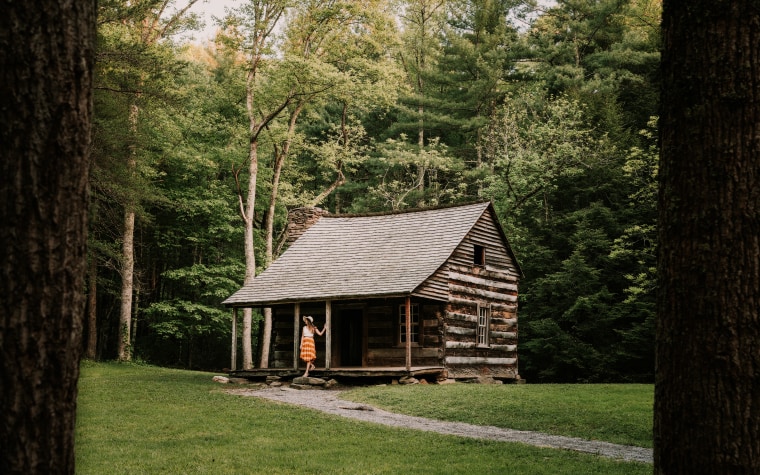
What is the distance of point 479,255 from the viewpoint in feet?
88.3

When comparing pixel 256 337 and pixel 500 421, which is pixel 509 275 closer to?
pixel 500 421

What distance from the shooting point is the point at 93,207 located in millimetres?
23125

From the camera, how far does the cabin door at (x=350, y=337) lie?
26234mm

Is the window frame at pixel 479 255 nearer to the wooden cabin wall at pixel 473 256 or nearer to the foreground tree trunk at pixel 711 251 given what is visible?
the wooden cabin wall at pixel 473 256

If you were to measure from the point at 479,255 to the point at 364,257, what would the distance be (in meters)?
4.19

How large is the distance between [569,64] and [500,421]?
29.6m

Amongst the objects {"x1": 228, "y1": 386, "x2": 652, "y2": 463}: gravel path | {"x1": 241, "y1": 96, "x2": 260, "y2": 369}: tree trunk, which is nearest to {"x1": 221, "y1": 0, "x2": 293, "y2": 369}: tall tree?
{"x1": 241, "y1": 96, "x2": 260, "y2": 369}: tree trunk

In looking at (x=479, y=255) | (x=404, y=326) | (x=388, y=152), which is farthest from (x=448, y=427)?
(x=388, y=152)

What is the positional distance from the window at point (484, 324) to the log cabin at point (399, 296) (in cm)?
3

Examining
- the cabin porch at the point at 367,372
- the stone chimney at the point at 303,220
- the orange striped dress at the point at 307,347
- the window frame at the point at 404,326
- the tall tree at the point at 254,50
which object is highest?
the tall tree at the point at 254,50

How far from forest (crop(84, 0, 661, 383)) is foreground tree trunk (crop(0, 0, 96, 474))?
55.8 ft

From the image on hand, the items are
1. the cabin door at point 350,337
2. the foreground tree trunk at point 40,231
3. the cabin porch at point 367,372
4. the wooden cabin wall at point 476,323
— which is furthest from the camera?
the cabin door at point 350,337

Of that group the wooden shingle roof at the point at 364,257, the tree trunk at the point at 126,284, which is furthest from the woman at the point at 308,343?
the tree trunk at the point at 126,284

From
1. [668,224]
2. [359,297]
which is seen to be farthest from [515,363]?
[668,224]
